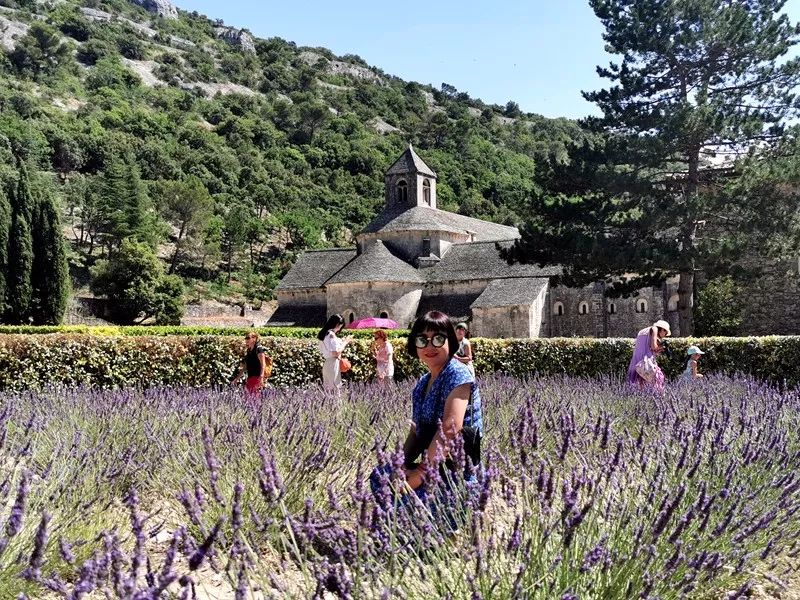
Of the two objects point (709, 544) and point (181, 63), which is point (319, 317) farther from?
point (181, 63)

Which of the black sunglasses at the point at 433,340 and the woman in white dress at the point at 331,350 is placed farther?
the woman in white dress at the point at 331,350

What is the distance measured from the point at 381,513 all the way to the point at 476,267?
3448 centimetres

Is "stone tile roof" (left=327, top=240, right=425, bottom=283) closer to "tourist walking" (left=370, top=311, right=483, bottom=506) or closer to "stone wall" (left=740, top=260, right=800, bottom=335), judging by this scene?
"stone wall" (left=740, top=260, right=800, bottom=335)

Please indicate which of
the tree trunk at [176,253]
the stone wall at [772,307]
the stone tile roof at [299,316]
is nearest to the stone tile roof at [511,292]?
the stone tile roof at [299,316]

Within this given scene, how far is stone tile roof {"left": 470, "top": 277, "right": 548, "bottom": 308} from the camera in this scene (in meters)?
32.1

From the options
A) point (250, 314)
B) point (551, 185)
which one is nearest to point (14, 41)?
point (250, 314)

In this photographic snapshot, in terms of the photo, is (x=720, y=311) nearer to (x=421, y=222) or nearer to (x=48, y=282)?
(x=421, y=222)

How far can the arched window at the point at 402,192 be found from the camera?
42656mm

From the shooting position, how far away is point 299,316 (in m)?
37.6

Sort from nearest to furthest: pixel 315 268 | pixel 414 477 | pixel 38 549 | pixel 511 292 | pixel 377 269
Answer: pixel 38 549 → pixel 414 477 → pixel 511 292 → pixel 377 269 → pixel 315 268

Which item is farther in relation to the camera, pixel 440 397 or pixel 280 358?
pixel 280 358

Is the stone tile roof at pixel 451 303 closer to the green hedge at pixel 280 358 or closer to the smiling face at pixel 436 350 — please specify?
the green hedge at pixel 280 358

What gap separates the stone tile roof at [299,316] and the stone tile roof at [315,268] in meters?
1.11

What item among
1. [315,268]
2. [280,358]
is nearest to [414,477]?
[280,358]
